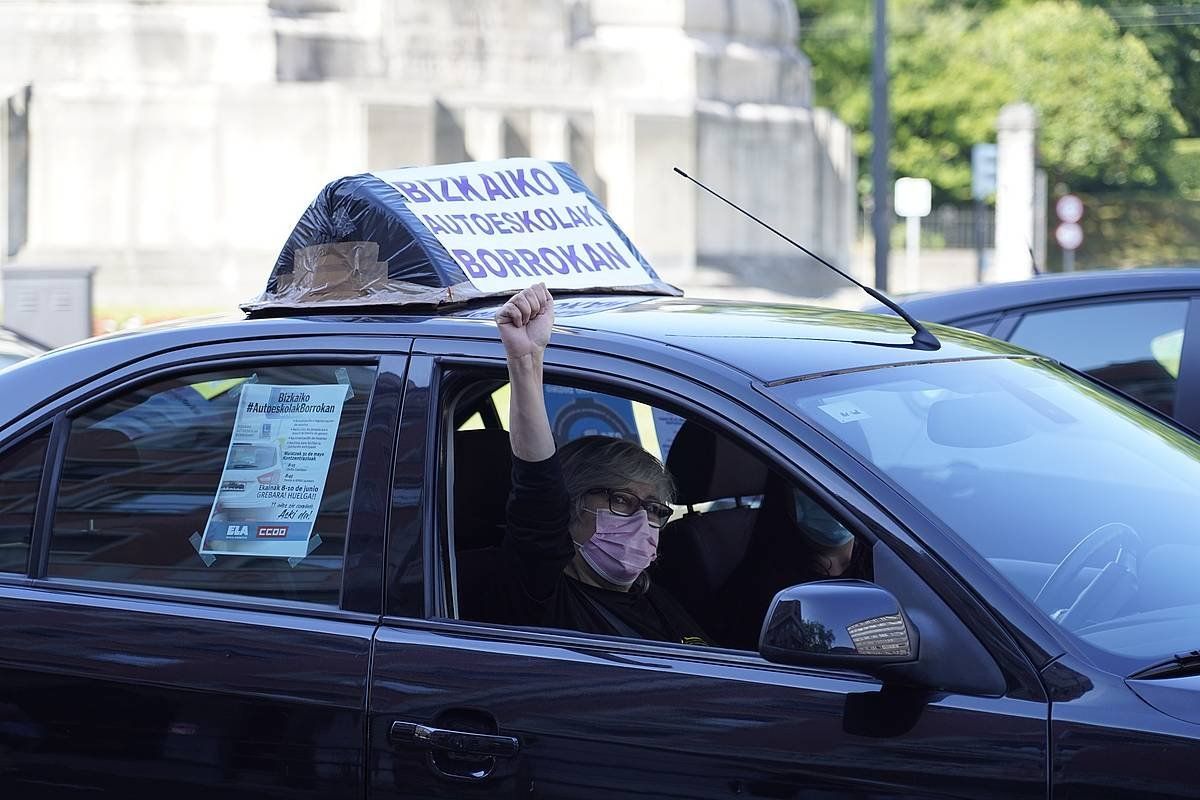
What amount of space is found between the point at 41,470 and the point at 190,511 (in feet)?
0.98

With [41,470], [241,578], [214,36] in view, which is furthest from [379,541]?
[214,36]

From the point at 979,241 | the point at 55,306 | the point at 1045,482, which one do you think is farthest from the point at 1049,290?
the point at 979,241

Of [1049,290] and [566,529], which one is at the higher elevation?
[1049,290]

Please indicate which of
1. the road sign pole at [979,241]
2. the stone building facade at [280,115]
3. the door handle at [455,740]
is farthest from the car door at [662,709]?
the road sign pole at [979,241]

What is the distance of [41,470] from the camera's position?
311 cm

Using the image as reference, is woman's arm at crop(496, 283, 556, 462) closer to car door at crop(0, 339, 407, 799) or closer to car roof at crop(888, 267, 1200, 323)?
car door at crop(0, 339, 407, 799)

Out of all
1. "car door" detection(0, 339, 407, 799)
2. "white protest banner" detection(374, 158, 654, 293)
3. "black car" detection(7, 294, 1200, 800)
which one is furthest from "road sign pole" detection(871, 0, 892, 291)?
"car door" detection(0, 339, 407, 799)

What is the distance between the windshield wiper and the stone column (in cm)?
2869

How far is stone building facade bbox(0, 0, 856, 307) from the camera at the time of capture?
2720cm

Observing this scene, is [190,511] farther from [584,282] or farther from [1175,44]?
[1175,44]

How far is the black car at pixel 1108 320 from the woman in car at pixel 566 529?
8.39 feet

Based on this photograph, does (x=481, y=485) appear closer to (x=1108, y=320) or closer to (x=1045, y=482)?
(x=1045, y=482)

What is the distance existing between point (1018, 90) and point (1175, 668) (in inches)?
2031

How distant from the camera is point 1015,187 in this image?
3312 centimetres
